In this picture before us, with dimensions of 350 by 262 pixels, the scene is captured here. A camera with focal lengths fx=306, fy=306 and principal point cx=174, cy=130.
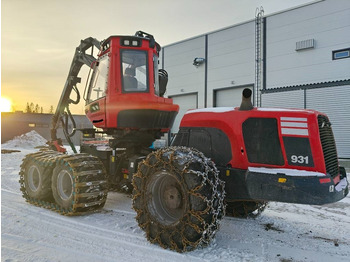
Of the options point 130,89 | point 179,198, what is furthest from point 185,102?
point 179,198

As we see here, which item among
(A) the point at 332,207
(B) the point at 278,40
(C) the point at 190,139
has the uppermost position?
(B) the point at 278,40

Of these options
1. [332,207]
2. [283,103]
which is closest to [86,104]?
[332,207]

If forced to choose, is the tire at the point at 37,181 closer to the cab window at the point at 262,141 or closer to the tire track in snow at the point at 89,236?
the tire track in snow at the point at 89,236

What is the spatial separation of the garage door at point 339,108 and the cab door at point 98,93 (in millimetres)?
12939

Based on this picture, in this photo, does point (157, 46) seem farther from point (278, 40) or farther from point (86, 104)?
point (278, 40)

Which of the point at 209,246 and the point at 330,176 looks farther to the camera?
the point at 209,246

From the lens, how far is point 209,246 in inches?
166

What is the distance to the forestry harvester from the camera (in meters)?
3.85

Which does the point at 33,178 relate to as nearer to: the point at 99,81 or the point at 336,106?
the point at 99,81

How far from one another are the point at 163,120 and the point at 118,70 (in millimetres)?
1276

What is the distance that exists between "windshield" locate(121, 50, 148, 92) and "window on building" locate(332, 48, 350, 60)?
14501mm

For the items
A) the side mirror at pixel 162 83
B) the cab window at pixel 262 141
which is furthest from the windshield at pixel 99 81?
the cab window at pixel 262 141

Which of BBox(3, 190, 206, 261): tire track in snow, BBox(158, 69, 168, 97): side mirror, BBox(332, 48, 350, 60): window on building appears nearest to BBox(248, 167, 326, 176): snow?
BBox(3, 190, 206, 261): tire track in snow

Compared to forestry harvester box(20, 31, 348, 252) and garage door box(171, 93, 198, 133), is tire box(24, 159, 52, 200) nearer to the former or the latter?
forestry harvester box(20, 31, 348, 252)
